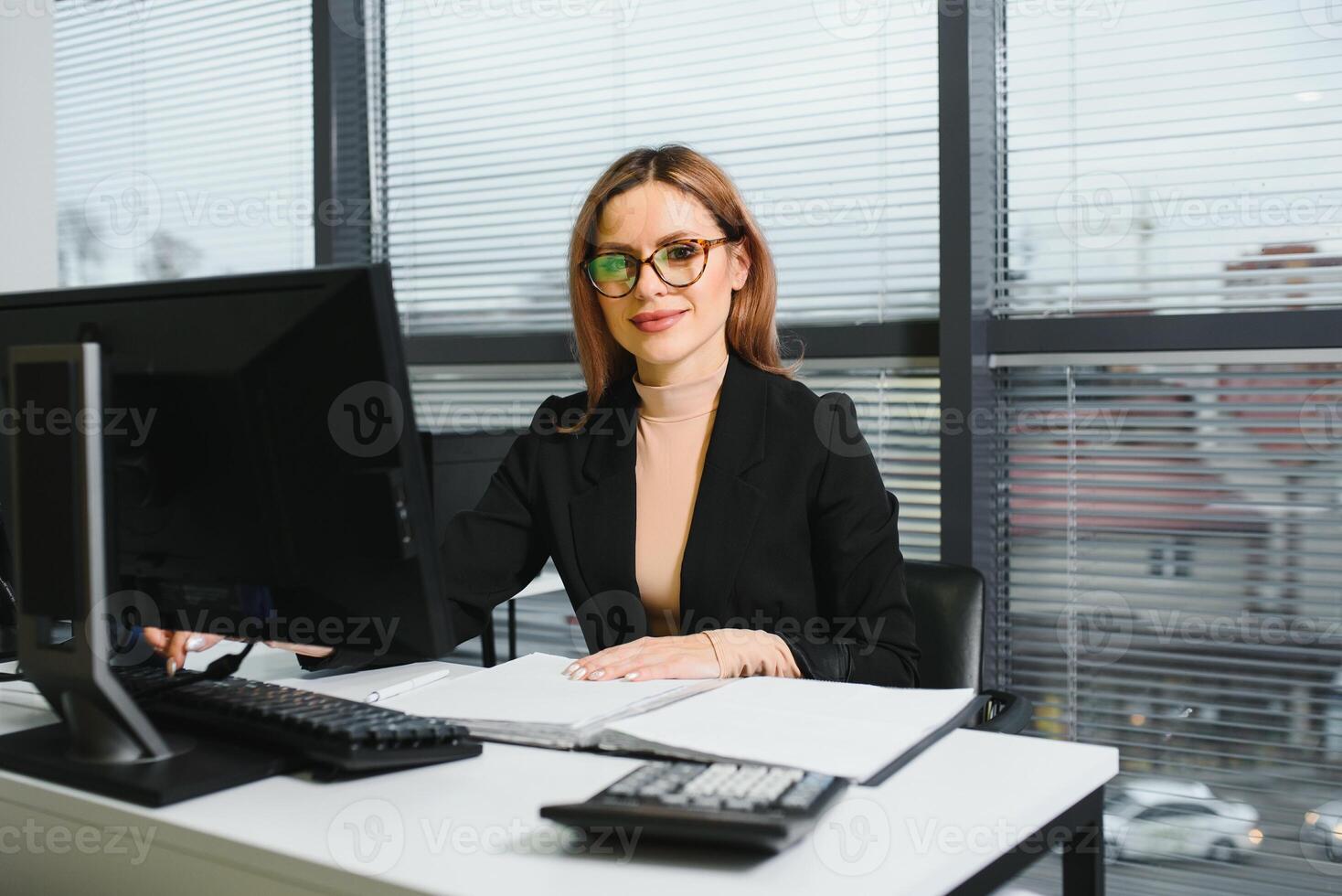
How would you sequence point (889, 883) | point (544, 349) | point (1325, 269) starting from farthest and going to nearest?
1. point (544, 349)
2. point (1325, 269)
3. point (889, 883)

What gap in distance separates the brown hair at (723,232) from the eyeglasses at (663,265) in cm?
8

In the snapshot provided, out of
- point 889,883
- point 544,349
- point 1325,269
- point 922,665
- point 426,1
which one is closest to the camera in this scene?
point 889,883

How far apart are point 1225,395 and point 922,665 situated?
0.94m

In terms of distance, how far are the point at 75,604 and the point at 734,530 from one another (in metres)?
0.91

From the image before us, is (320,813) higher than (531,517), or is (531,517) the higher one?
(531,517)

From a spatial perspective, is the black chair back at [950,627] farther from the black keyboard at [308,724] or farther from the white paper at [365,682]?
the black keyboard at [308,724]

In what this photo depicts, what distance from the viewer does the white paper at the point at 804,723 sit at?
3.17 feet

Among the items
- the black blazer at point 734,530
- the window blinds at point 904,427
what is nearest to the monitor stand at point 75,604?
the black blazer at point 734,530

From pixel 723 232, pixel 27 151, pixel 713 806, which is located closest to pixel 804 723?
pixel 713 806

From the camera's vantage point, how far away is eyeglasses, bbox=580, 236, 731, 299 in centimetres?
170

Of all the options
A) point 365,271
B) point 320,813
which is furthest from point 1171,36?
point 320,813

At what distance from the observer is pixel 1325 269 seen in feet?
7.04

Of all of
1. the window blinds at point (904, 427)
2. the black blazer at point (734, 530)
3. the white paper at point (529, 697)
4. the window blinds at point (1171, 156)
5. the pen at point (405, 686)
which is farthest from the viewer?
the window blinds at point (904, 427)

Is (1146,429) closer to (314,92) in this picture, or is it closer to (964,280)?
(964,280)
